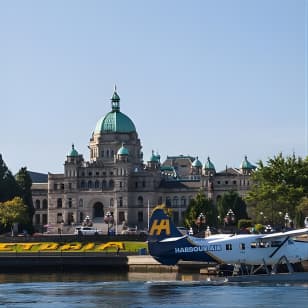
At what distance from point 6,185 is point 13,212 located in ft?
55.6

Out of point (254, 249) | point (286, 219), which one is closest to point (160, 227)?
point (254, 249)

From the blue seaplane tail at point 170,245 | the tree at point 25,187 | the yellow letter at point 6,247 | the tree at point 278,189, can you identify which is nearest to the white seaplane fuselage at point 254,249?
the blue seaplane tail at point 170,245

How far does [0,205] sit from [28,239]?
3710 centimetres

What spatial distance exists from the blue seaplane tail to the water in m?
1.97

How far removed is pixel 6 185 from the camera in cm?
18600

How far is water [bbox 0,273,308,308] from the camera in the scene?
62.9 meters

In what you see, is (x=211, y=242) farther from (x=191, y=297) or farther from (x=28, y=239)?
(x=28, y=239)

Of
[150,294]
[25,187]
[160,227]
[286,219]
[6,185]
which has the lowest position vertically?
[150,294]

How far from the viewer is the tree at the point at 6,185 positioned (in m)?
184

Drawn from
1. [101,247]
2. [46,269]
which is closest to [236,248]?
[46,269]

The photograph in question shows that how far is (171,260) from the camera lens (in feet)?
257

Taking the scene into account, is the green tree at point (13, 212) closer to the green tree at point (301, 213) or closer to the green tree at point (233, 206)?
the green tree at point (233, 206)

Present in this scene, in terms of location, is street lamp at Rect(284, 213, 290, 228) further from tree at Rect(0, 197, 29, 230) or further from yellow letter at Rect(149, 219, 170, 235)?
yellow letter at Rect(149, 219, 170, 235)

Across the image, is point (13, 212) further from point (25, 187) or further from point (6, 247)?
point (6, 247)
